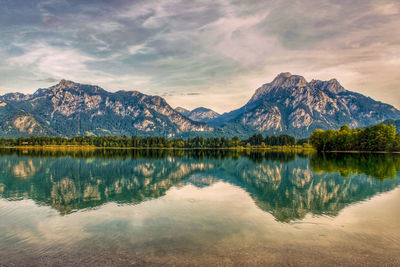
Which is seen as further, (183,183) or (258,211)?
(183,183)

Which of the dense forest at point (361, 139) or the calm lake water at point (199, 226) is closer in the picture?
the calm lake water at point (199, 226)

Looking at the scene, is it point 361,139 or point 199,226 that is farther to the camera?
point 361,139

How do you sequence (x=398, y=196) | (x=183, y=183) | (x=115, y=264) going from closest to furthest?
(x=115, y=264)
(x=398, y=196)
(x=183, y=183)

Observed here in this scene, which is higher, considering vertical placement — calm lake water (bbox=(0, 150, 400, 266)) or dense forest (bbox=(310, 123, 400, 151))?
dense forest (bbox=(310, 123, 400, 151))

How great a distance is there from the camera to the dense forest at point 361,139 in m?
133

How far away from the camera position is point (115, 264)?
14.8m

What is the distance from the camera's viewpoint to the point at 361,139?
14362 centimetres

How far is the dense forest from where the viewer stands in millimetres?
133125

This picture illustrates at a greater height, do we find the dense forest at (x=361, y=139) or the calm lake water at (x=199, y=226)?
the dense forest at (x=361, y=139)

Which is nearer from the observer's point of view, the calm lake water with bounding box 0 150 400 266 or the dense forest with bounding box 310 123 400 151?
the calm lake water with bounding box 0 150 400 266

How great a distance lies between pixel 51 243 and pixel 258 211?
62.0ft

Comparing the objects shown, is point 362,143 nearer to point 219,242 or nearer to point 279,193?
point 279,193

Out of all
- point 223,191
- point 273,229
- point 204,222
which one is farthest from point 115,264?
point 223,191

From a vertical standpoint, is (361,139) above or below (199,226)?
above
